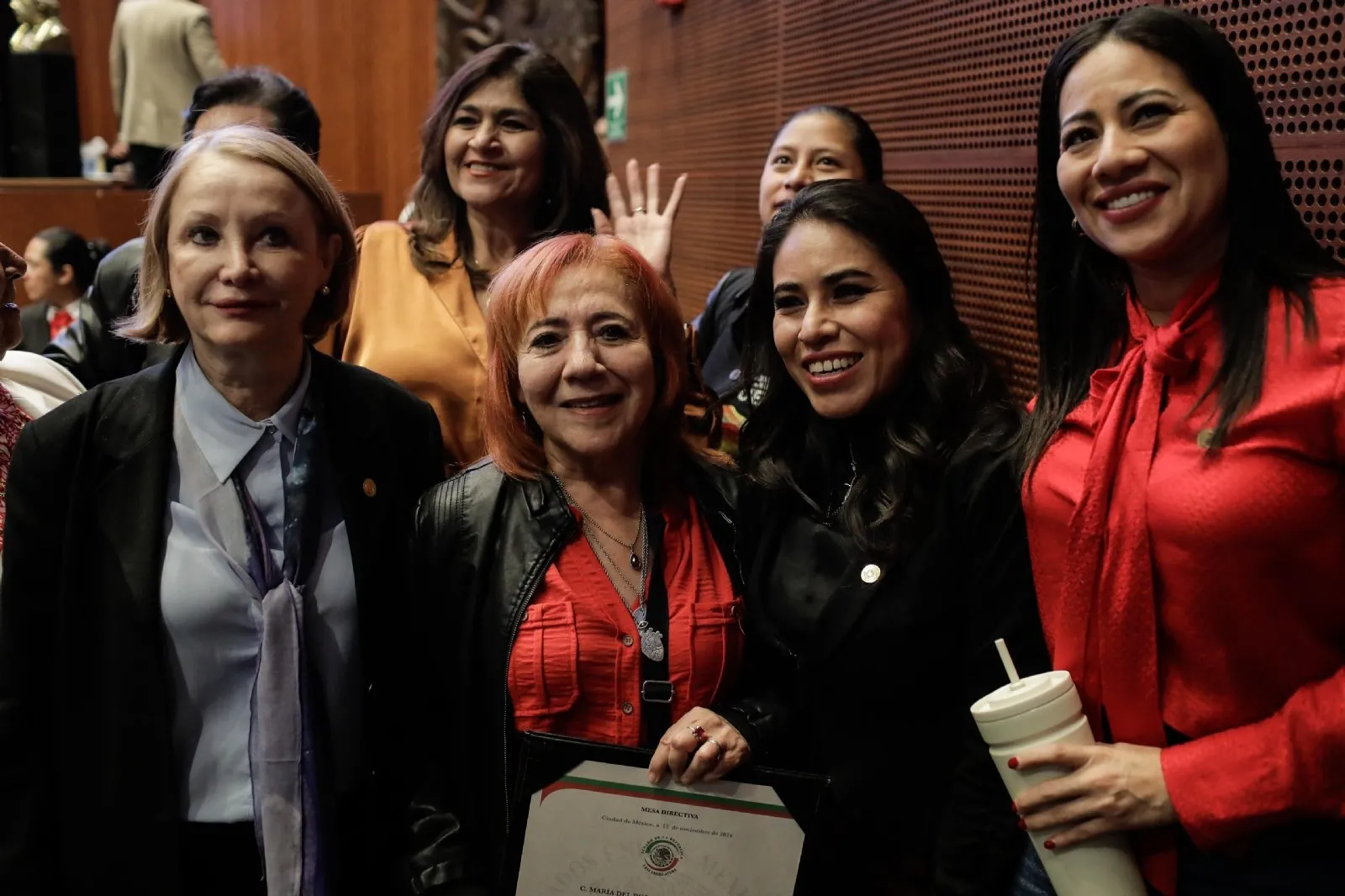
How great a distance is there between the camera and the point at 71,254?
481 cm

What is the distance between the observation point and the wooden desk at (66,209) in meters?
5.97

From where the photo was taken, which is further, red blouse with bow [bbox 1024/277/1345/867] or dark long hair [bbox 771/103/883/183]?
dark long hair [bbox 771/103/883/183]

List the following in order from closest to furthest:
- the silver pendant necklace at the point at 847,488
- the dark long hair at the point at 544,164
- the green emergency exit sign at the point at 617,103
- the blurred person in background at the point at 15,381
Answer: the silver pendant necklace at the point at 847,488 → the blurred person in background at the point at 15,381 → the dark long hair at the point at 544,164 → the green emergency exit sign at the point at 617,103

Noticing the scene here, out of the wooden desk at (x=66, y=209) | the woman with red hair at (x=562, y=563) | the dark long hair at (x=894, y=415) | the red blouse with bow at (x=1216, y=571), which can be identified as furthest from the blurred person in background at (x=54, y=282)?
the red blouse with bow at (x=1216, y=571)

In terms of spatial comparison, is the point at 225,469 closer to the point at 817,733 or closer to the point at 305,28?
the point at 817,733

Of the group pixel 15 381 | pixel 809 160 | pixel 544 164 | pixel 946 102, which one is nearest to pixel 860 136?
pixel 809 160

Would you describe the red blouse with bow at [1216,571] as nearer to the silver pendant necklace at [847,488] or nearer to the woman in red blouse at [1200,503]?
the woman in red blouse at [1200,503]

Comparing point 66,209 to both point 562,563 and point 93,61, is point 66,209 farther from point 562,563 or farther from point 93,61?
point 562,563

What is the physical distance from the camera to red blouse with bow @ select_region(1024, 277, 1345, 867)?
4.30 ft

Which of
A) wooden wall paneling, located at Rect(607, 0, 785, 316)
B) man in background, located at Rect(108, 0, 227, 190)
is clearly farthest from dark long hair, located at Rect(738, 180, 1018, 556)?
man in background, located at Rect(108, 0, 227, 190)

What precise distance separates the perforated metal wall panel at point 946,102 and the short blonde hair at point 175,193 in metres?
1.56

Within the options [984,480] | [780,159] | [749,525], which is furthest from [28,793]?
[780,159]

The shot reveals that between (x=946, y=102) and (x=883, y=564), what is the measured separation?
171cm

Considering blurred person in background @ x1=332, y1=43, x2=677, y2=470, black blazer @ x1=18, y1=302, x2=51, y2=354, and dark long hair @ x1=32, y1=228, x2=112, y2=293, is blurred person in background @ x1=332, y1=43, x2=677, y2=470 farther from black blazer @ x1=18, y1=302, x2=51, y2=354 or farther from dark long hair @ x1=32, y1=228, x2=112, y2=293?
black blazer @ x1=18, y1=302, x2=51, y2=354
